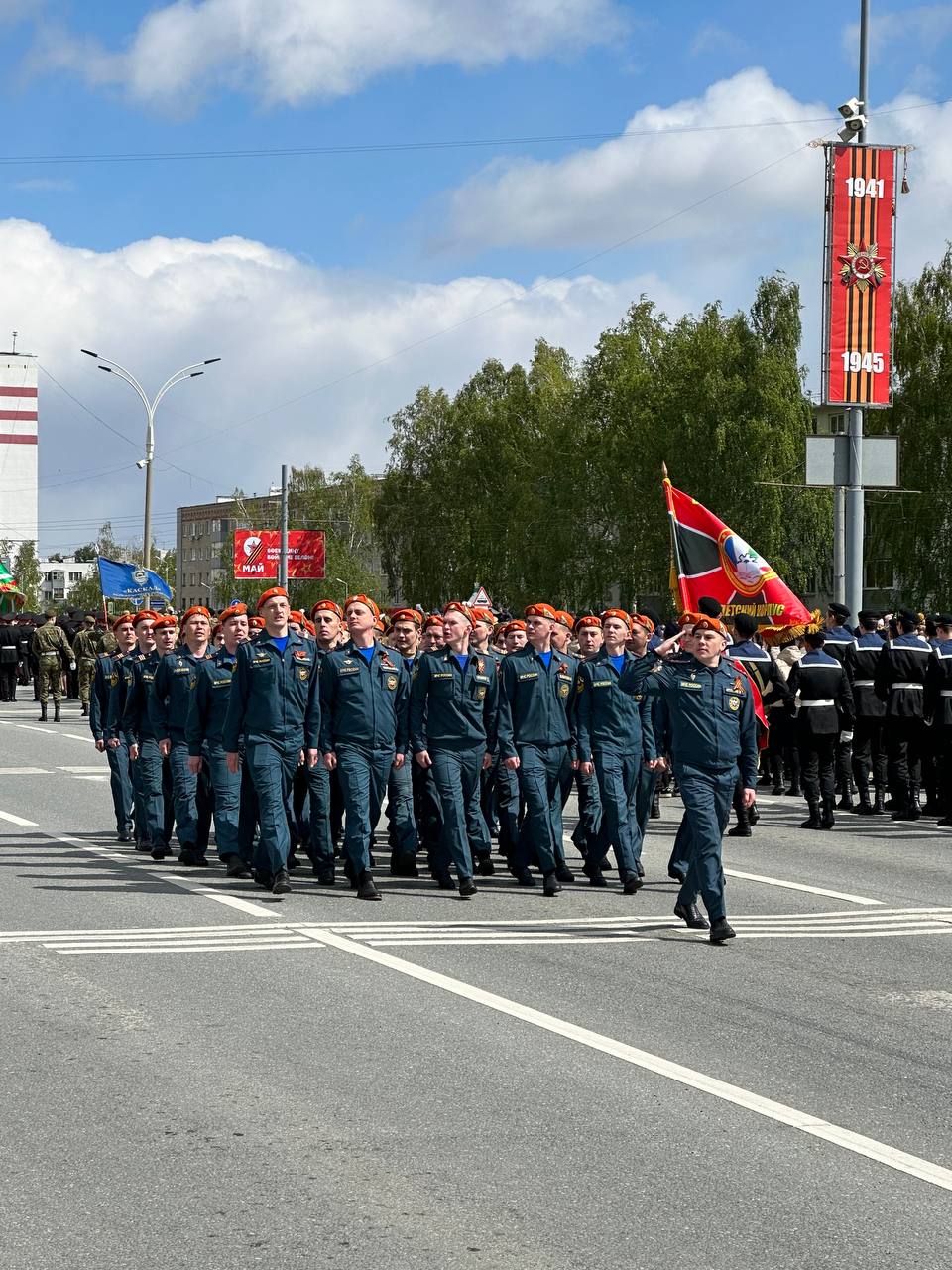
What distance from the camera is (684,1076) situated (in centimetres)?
661

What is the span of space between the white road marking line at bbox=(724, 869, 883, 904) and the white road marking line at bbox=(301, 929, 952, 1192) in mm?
3770

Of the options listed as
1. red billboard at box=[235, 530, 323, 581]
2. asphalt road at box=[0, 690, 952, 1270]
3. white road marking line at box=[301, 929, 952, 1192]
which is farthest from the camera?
red billboard at box=[235, 530, 323, 581]

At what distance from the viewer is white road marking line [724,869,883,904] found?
37.8 ft

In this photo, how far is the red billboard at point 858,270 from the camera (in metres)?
24.9

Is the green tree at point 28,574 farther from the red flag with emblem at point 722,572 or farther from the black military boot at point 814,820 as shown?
the black military boot at point 814,820

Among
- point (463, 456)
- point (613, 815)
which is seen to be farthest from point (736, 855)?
point (463, 456)

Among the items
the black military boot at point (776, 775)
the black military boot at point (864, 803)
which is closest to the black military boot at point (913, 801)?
the black military boot at point (864, 803)

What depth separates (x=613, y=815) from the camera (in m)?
11.7

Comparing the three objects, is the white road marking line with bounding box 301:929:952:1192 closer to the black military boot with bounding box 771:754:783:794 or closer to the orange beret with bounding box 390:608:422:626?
the orange beret with bounding box 390:608:422:626

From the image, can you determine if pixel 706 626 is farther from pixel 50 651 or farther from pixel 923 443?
pixel 923 443

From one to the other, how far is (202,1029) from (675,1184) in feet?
8.57

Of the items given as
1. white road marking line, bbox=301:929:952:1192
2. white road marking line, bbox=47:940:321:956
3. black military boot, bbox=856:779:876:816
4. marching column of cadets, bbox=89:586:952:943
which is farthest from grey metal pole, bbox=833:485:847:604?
white road marking line, bbox=301:929:952:1192

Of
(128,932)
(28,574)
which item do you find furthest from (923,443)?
(28,574)

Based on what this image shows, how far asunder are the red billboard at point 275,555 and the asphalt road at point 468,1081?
6934 cm
